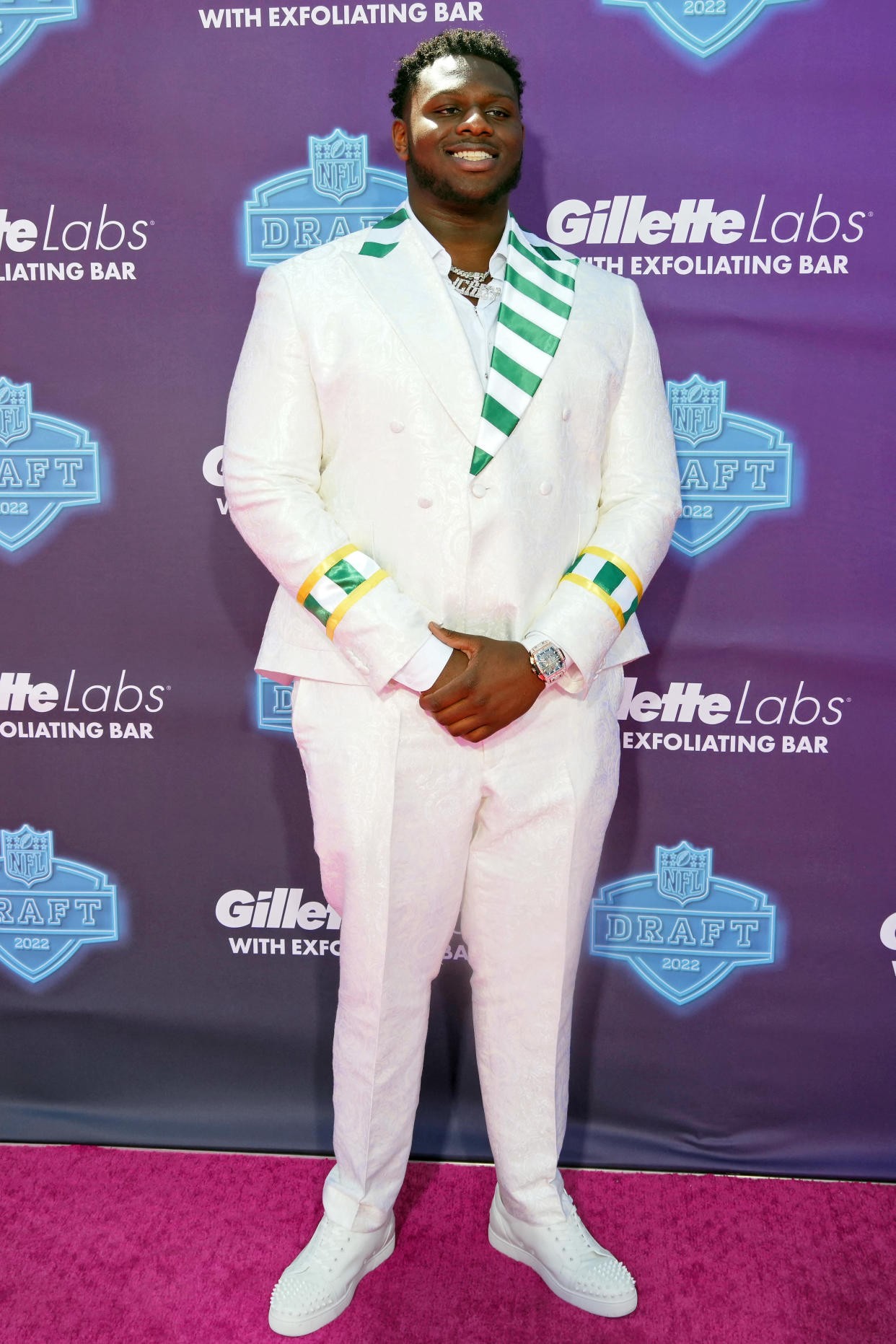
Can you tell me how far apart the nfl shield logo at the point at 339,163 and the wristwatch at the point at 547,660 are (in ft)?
3.47

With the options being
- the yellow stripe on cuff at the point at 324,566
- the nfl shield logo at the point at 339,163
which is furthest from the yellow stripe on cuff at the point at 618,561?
the nfl shield logo at the point at 339,163

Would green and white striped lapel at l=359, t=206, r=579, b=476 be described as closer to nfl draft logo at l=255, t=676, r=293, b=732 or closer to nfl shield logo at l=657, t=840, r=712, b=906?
nfl draft logo at l=255, t=676, r=293, b=732

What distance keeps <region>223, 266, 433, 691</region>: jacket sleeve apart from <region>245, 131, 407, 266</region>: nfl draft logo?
483 millimetres

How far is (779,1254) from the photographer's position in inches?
83.4

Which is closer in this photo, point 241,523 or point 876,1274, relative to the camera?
point 241,523

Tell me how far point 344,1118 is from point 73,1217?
2.05ft

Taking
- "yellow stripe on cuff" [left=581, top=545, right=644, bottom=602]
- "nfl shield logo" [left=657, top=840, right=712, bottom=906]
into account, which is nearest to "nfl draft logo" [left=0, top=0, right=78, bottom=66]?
"yellow stripe on cuff" [left=581, top=545, right=644, bottom=602]

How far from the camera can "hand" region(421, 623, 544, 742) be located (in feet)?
5.64

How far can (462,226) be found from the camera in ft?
6.13

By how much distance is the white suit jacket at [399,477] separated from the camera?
1.77 m

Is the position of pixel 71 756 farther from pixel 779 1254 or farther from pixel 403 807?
pixel 779 1254

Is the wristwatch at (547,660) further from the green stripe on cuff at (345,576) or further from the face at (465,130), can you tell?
the face at (465,130)

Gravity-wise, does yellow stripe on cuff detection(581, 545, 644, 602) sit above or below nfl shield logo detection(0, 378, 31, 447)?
below

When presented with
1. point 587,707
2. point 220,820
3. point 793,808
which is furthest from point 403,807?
point 793,808
